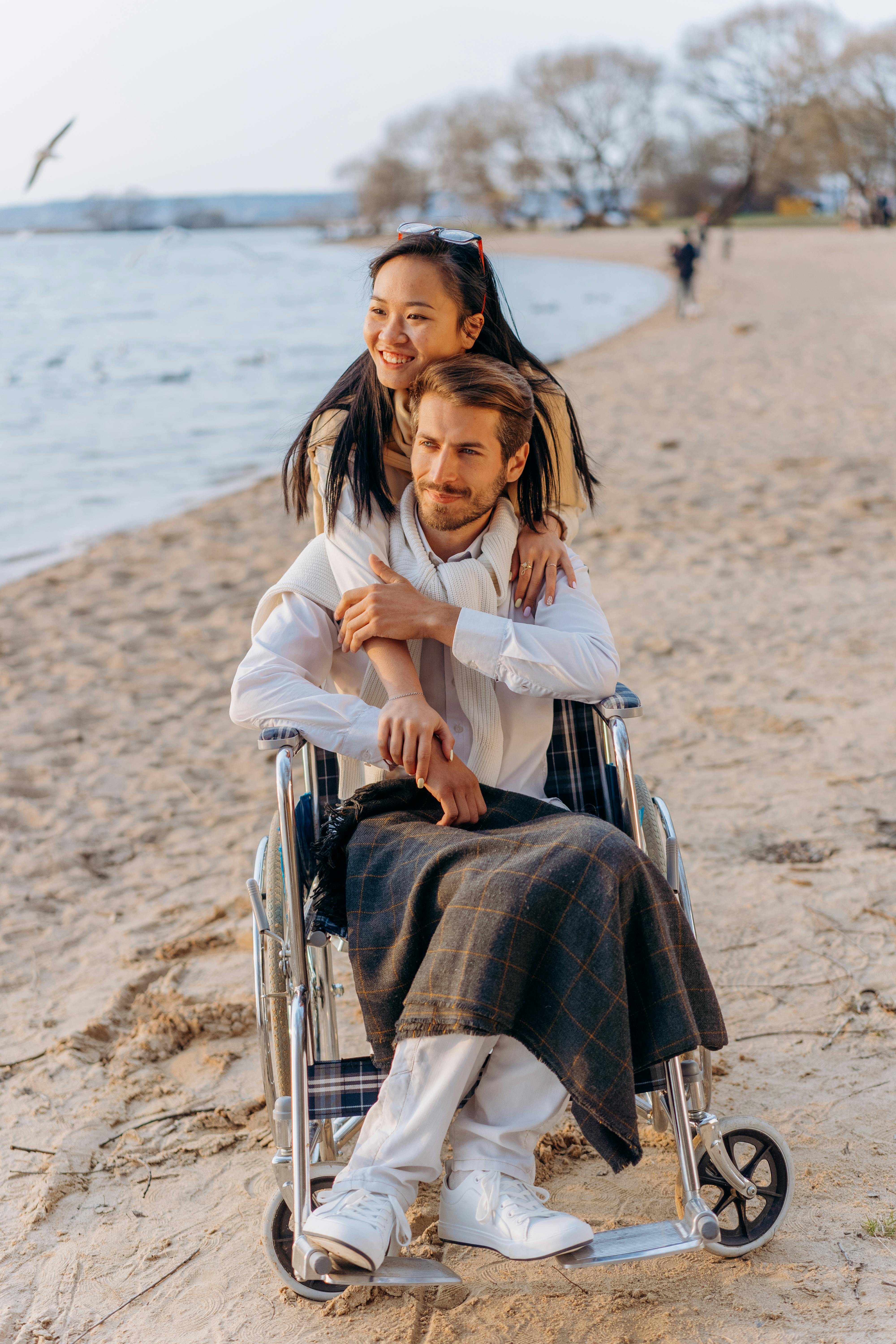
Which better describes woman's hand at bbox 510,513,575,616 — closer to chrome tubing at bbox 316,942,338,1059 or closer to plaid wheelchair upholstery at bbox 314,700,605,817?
plaid wheelchair upholstery at bbox 314,700,605,817

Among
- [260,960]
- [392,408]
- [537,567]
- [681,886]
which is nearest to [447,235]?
[392,408]

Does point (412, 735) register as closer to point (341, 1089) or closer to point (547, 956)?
point (547, 956)

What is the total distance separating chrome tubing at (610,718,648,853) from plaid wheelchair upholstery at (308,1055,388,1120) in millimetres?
652

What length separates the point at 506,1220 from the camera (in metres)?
1.83

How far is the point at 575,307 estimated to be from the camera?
28016mm

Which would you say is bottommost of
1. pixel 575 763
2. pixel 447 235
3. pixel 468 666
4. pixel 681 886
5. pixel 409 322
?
pixel 681 886

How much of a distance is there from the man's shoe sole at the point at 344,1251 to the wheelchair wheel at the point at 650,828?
88cm

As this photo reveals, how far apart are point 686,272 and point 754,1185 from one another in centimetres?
2168

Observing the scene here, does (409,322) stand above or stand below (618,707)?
above

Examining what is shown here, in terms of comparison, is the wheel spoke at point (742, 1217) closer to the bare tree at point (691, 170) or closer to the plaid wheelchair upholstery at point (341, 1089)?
the plaid wheelchair upholstery at point (341, 1089)

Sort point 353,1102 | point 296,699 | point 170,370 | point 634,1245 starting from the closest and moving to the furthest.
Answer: point 634,1245 → point 353,1102 → point 296,699 → point 170,370

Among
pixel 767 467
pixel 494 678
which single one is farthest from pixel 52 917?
pixel 767 467

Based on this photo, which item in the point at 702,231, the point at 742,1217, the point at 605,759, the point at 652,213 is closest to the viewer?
the point at 742,1217

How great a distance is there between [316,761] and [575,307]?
27.3 meters
